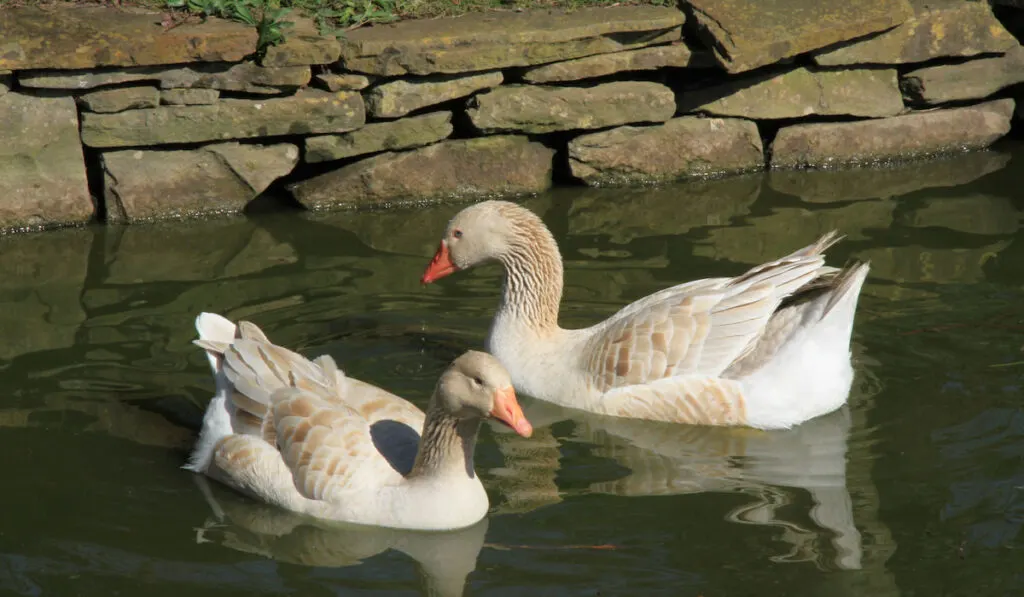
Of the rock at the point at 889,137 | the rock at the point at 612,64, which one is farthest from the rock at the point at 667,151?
the rock at the point at 612,64

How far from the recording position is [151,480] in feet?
20.0

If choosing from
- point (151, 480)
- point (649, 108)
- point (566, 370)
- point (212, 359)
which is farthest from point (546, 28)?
point (151, 480)

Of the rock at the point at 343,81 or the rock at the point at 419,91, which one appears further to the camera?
the rock at the point at 419,91

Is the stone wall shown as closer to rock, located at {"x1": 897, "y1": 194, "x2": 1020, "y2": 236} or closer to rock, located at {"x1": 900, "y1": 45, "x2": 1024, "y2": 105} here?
rock, located at {"x1": 900, "y1": 45, "x2": 1024, "y2": 105}

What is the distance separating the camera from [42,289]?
844 centimetres

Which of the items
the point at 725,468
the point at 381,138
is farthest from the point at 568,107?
the point at 725,468

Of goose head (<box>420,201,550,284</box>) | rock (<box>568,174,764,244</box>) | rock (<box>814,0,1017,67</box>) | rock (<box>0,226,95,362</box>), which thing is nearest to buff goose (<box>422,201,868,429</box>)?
goose head (<box>420,201,550,284</box>)

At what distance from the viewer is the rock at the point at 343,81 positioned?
9.66 metres

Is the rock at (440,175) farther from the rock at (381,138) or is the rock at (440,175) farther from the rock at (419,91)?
the rock at (419,91)

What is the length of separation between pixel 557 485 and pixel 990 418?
229cm

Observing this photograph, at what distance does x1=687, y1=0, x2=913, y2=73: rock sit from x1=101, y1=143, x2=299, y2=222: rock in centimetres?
341

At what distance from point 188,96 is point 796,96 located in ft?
16.3

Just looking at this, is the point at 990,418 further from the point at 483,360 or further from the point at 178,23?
the point at 178,23

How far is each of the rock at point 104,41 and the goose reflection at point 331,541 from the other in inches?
171
